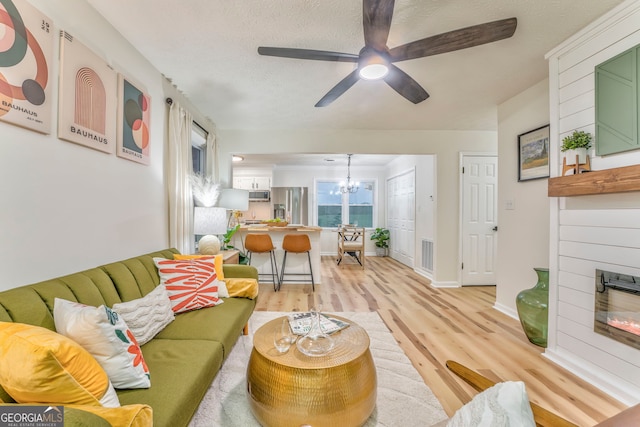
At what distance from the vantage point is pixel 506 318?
9.88 ft

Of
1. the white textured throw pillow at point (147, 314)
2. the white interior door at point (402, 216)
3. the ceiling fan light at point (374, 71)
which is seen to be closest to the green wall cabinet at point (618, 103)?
the ceiling fan light at point (374, 71)

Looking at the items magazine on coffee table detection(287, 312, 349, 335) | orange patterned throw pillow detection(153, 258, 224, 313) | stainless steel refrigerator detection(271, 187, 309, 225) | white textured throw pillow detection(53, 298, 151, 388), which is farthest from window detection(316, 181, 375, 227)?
white textured throw pillow detection(53, 298, 151, 388)

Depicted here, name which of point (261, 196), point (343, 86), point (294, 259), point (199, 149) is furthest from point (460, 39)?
point (261, 196)

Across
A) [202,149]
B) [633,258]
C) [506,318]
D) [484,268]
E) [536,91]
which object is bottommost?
[506,318]

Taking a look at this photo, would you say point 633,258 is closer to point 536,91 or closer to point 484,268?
point 536,91

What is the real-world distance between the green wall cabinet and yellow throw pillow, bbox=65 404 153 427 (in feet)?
9.38

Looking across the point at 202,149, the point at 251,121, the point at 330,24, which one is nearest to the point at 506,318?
the point at 330,24

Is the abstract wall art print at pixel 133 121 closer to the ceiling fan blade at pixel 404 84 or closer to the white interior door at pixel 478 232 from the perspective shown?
the ceiling fan blade at pixel 404 84

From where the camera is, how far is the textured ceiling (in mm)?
1774

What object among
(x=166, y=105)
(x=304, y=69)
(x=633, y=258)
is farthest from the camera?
(x=166, y=105)

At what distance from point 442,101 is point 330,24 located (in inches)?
76.1

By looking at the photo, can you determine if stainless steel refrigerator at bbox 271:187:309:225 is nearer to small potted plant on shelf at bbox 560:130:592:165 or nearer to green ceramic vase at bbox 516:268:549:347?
green ceramic vase at bbox 516:268:549:347

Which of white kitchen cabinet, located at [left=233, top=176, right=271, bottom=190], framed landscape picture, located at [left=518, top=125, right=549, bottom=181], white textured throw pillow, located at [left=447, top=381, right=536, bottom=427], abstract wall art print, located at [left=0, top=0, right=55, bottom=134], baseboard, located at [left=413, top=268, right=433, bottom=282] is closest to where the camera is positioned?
white textured throw pillow, located at [left=447, top=381, right=536, bottom=427]

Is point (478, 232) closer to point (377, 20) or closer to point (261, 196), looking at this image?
Result: point (377, 20)
